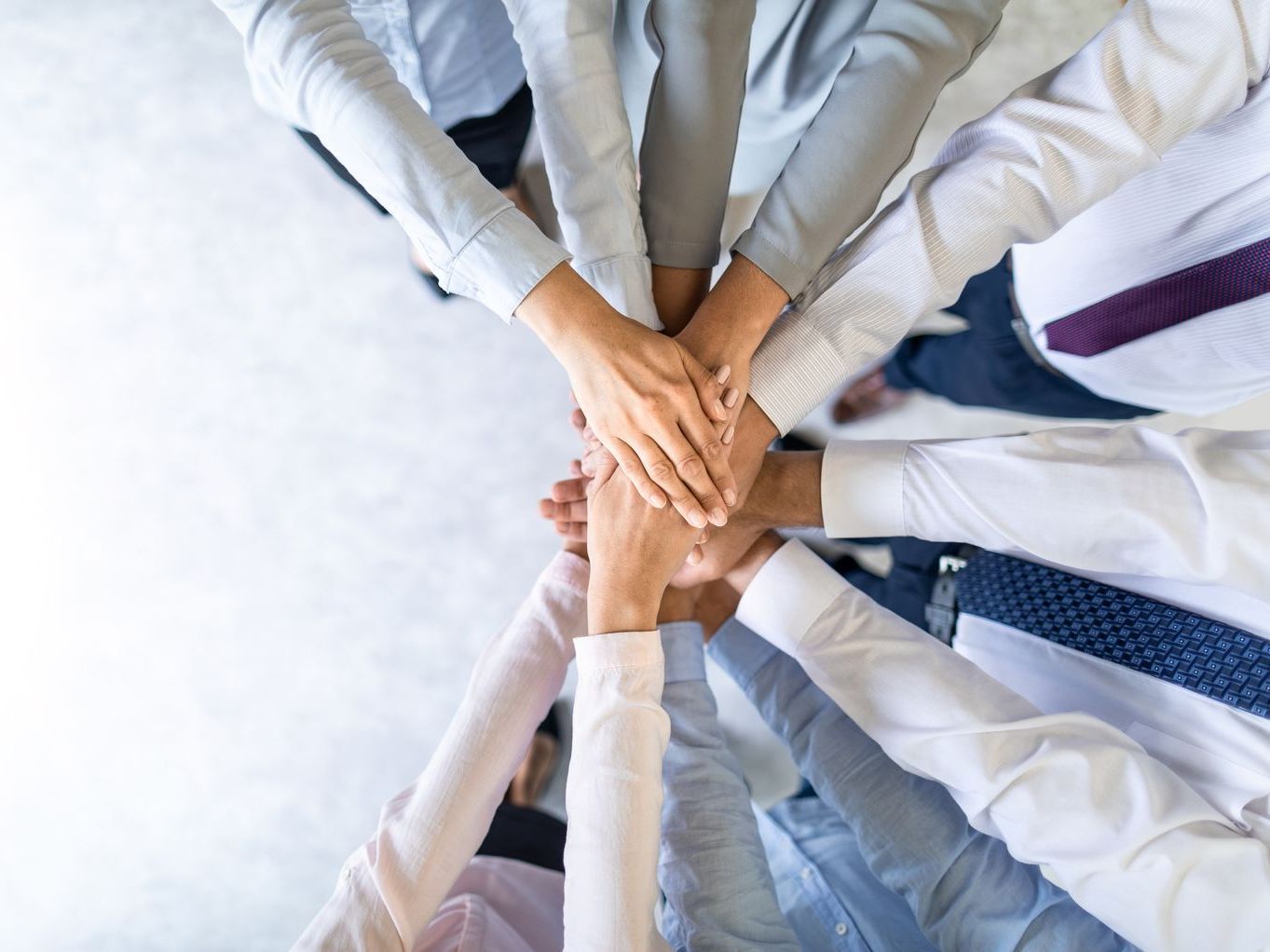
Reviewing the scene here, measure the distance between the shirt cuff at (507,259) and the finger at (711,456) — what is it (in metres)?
0.21

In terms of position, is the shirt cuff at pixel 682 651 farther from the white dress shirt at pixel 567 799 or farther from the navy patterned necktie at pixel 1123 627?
the navy patterned necktie at pixel 1123 627

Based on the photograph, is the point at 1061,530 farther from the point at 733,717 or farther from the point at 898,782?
the point at 733,717

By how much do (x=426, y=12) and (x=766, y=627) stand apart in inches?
32.7

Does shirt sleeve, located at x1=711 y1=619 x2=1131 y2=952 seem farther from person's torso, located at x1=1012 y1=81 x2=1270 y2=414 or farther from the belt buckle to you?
person's torso, located at x1=1012 y1=81 x2=1270 y2=414

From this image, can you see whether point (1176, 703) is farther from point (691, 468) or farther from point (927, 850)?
Result: point (691, 468)

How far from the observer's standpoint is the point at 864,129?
0.83 metres

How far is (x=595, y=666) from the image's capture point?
2.75 ft

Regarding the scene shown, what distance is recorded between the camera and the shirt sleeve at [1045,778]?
723 mm

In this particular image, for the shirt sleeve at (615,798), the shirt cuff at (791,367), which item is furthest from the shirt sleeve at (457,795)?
the shirt cuff at (791,367)

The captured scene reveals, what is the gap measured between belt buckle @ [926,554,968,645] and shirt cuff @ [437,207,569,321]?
690 millimetres

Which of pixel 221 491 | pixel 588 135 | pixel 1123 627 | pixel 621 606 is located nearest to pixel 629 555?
pixel 621 606

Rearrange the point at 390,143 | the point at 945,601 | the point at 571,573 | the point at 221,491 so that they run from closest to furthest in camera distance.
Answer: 1. the point at 390,143
2. the point at 571,573
3. the point at 945,601
4. the point at 221,491

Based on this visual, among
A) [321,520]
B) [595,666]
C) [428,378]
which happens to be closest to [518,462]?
[428,378]

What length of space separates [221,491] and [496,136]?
0.82 metres
